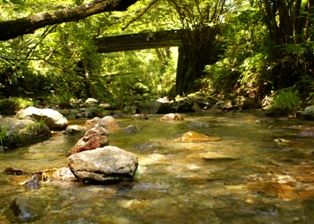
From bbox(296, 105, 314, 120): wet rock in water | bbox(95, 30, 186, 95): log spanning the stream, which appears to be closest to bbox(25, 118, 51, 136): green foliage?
bbox(296, 105, 314, 120): wet rock in water

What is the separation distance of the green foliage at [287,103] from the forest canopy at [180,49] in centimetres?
25

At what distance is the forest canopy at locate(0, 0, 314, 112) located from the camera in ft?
20.5

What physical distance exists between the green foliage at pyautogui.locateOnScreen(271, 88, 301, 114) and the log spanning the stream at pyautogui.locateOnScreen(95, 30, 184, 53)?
7820 millimetres

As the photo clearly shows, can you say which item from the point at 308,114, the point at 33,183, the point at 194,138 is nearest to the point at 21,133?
the point at 33,183

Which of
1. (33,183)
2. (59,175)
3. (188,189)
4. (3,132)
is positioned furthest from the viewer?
(3,132)

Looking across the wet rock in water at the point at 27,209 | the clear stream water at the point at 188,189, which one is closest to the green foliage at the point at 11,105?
the clear stream water at the point at 188,189

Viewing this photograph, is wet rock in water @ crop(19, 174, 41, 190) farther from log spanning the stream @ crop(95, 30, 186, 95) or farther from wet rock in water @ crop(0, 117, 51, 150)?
log spanning the stream @ crop(95, 30, 186, 95)

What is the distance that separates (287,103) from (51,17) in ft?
18.1

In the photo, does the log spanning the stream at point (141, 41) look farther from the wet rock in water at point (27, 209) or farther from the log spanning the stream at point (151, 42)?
the wet rock in water at point (27, 209)

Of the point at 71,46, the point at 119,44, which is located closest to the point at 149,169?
the point at 71,46

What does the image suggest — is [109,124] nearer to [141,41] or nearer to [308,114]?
[308,114]

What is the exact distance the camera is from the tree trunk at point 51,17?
421 cm

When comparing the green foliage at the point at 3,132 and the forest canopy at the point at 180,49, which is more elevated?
the forest canopy at the point at 180,49

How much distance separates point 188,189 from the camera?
222cm
